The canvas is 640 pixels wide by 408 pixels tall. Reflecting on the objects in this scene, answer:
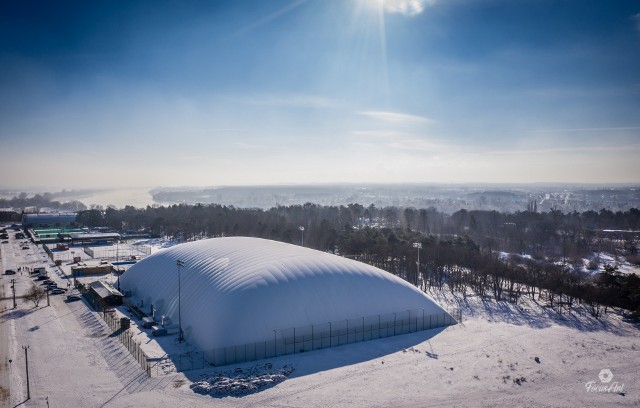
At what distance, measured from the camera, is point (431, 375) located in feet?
95.3

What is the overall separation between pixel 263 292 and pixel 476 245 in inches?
2300

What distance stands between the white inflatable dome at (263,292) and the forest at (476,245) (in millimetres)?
18000

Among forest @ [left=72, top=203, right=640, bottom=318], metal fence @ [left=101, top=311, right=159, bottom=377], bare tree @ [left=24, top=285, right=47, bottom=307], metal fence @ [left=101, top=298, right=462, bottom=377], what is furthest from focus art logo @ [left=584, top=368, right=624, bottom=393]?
bare tree @ [left=24, top=285, right=47, bottom=307]

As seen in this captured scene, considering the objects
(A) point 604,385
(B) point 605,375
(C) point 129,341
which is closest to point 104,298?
(C) point 129,341

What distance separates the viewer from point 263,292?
34344 mm

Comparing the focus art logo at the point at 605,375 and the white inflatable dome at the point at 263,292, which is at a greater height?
the white inflatable dome at the point at 263,292

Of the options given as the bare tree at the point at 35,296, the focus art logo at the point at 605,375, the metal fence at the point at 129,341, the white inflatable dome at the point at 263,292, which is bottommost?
the focus art logo at the point at 605,375

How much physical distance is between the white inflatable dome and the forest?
59.1 feet

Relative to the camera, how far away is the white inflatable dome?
3281cm

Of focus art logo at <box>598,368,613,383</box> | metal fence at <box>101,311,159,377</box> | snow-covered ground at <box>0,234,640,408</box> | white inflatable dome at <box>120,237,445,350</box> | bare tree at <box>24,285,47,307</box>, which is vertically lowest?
focus art logo at <box>598,368,613,383</box>

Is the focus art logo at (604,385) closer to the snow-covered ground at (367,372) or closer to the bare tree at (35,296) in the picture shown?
the snow-covered ground at (367,372)

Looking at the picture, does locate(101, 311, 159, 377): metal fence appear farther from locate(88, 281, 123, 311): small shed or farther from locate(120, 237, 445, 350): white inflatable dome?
locate(120, 237, 445, 350): white inflatable dome

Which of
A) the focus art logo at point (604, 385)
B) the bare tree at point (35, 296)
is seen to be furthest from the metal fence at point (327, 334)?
the bare tree at point (35, 296)

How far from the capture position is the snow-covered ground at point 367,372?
1009 inches
